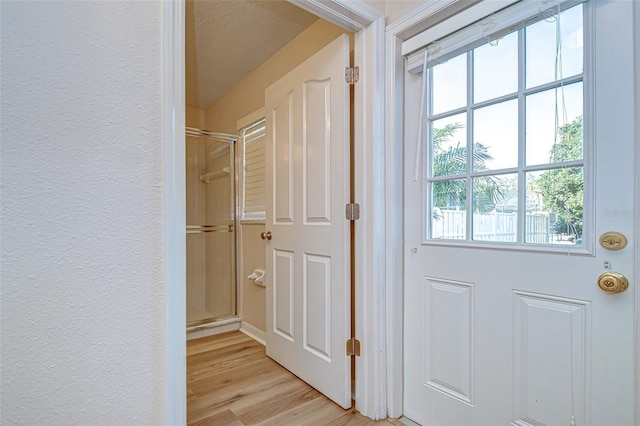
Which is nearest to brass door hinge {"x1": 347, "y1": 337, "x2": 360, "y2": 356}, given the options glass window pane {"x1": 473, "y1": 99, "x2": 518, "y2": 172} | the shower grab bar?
glass window pane {"x1": 473, "y1": 99, "x2": 518, "y2": 172}

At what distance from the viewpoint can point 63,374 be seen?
0.83 meters

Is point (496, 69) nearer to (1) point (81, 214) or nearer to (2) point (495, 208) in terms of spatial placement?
(2) point (495, 208)

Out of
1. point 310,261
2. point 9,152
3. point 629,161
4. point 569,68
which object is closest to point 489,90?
point 569,68

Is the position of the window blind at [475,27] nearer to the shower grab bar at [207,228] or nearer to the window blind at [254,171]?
the window blind at [254,171]

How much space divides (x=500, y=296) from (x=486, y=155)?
56cm

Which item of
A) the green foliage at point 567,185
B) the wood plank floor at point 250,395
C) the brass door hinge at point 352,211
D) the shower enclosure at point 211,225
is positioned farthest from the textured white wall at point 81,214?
the shower enclosure at point 211,225

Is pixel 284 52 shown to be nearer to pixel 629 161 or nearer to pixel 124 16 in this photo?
pixel 124 16

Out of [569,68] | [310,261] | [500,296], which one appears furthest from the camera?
[310,261]

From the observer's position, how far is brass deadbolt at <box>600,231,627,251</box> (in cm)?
91

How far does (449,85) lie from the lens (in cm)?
138

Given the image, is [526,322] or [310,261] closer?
[526,322]

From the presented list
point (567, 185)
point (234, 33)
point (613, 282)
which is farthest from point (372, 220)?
point (234, 33)

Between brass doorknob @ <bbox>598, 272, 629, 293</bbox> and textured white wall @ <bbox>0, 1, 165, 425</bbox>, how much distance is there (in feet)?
4.47

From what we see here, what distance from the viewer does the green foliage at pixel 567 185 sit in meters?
1.02
